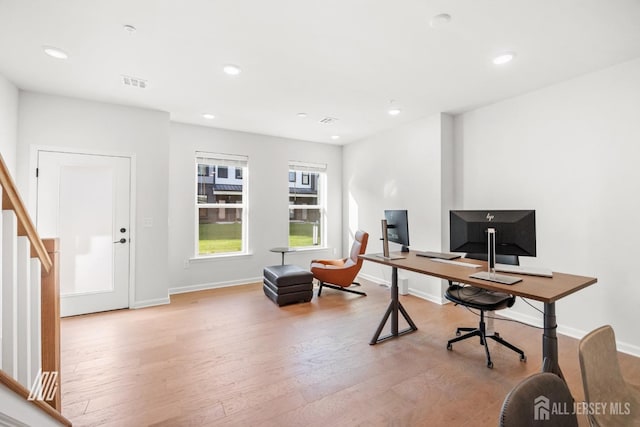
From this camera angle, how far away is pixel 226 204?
5125mm

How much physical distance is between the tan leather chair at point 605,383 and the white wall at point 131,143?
4.42m

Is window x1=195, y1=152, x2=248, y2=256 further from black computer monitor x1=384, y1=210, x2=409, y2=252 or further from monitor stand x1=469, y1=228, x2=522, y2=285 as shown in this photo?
monitor stand x1=469, y1=228, x2=522, y2=285

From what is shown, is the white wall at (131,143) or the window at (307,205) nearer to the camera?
the white wall at (131,143)

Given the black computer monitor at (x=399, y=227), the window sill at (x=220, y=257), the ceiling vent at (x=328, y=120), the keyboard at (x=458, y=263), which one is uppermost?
the ceiling vent at (x=328, y=120)

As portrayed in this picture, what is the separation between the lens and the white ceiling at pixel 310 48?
6.59 ft

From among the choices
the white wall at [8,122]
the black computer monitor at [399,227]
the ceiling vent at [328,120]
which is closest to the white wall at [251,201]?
the ceiling vent at [328,120]

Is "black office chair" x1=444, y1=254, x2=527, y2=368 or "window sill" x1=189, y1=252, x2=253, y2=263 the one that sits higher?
"window sill" x1=189, y1=252, x2=253, y2=263

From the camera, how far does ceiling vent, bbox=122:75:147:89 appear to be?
306 centimetres

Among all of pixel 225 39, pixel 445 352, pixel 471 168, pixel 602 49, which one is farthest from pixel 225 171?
pixel 602 49

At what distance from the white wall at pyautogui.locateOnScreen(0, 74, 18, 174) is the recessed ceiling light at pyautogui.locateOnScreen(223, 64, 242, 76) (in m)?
2.34

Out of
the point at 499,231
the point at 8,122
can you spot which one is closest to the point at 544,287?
the point at 499,231

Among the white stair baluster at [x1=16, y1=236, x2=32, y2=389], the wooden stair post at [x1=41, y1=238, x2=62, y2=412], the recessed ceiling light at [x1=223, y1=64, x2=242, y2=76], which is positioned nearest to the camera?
the white stair baluster at [x1=16, y1=236, x2=32, y2=389]

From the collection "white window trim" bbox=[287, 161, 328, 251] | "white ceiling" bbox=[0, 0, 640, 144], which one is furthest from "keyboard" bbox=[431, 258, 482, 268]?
"white window trim" bbox=[287, 161, 328, 251]

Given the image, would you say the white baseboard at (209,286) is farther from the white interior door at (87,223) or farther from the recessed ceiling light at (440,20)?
the recessed ceiling light at (440,20)
